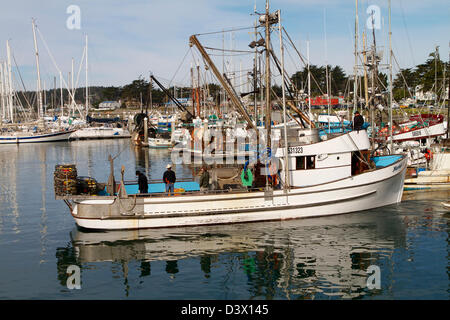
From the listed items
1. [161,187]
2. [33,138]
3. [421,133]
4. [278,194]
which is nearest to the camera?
[278,194]

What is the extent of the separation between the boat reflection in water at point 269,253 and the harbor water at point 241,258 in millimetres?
39

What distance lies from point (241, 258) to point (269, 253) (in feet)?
3.96

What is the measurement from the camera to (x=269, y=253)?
16.8 meters

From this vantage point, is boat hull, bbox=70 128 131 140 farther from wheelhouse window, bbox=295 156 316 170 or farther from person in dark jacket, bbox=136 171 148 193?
wheelhouse window, bbox=295 156 316 170

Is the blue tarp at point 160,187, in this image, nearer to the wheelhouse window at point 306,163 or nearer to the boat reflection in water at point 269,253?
the boat reflection in water at point 269,253

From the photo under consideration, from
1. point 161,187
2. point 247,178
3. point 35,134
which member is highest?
point 35,134

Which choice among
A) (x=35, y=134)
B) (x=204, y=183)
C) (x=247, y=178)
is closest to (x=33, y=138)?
(x=35, y=134)

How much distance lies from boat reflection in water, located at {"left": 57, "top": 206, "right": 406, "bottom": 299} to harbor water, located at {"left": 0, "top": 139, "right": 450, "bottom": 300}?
0.04 meters

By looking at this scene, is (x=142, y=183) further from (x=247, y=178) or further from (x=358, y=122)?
(x=358, y=122)

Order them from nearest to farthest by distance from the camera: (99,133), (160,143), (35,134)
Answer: (160,143) → (35,134) → (99,133)

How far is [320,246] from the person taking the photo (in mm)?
17547
